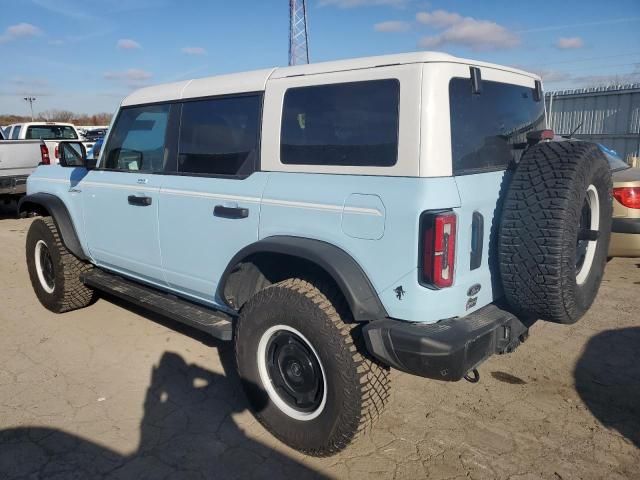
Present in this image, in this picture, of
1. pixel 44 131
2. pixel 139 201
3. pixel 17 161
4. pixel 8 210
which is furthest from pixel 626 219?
pixel 44 131

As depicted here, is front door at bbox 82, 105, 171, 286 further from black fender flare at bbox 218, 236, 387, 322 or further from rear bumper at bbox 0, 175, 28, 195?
rear bumper at bbox 0, 175, 28, 195

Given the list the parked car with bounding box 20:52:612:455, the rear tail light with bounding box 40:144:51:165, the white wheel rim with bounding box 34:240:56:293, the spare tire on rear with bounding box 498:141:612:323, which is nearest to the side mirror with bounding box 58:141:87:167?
the white wheel rim with bounding box 34:240:56:293

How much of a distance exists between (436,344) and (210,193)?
5.59 ft

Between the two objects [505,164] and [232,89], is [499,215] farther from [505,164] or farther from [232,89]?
[232,89]

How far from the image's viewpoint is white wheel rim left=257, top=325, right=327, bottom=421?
2.78 metres

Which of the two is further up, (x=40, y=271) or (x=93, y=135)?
(x=93, y=135)

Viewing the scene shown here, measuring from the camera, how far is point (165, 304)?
3.78m

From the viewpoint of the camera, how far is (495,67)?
2975 mm

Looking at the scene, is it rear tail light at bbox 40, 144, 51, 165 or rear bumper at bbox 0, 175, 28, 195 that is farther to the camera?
rear tail light at bbox 40, 144, 51, 165

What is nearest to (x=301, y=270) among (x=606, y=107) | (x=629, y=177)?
(x=629, y=177)

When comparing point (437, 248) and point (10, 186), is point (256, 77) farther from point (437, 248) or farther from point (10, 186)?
point (10, 186)

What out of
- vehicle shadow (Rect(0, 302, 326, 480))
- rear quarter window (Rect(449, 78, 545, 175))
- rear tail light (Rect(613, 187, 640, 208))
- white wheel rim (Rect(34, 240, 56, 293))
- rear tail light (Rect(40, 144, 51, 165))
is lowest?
vehicle shadow (Rect(0, 302, 326, 480))

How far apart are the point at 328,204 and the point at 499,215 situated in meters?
0.90

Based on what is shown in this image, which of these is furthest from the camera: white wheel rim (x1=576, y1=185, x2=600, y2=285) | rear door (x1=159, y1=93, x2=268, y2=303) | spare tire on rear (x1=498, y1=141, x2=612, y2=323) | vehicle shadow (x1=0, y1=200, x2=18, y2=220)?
vehicle shadow (x1=0, y1=200, x2=18, y2=220)
